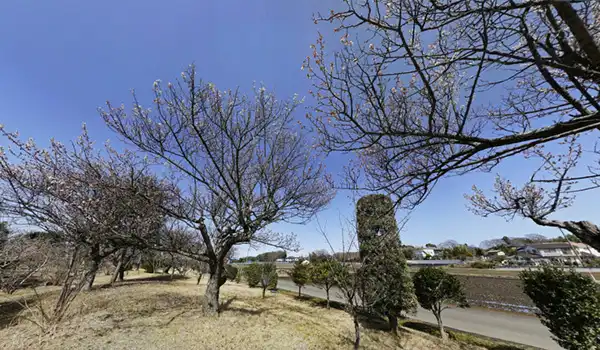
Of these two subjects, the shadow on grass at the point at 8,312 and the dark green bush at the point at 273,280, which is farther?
the dark green bush at the point at 273,280

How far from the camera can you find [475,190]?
6020 millimetres

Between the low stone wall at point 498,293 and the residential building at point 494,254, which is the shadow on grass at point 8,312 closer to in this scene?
the low stone wall at point 498,293

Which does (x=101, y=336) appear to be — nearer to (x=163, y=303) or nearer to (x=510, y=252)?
(x=163, y=303)

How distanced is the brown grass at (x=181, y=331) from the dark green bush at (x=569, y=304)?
2212 millimetres

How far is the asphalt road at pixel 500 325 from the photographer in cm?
695

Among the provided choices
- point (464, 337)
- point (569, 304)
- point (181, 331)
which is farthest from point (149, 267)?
point (569, 304)

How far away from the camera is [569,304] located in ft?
15.5

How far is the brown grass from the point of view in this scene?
4.30m

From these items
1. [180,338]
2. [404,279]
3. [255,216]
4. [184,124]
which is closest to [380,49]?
[184,124]

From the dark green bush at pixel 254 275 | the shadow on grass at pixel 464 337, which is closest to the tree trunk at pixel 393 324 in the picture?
the shadow on grass at pixel 464 337

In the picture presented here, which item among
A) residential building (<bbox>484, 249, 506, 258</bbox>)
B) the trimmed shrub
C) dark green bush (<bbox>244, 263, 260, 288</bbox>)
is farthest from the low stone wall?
residential building (<bbox>484, 249, 506, 258</bbox>)

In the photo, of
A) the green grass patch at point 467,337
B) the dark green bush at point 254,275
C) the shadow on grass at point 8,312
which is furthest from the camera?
the dark green bush at point 254,275

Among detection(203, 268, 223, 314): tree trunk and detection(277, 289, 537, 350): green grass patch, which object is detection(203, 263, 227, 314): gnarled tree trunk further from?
detection(277, 289, 537, 350): green grass patch

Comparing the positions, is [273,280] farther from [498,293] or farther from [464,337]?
[498,293]
